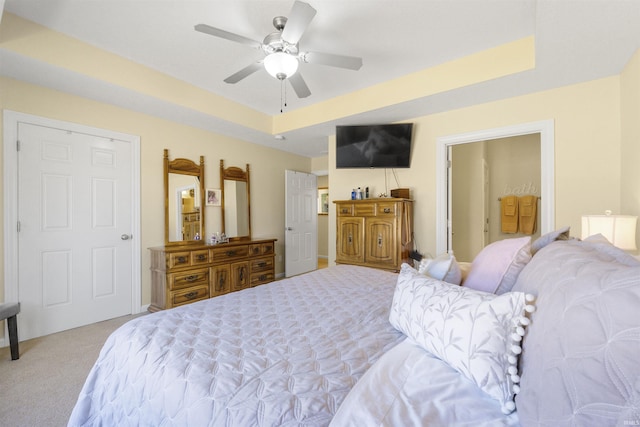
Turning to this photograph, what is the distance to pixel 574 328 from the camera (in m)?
0.54

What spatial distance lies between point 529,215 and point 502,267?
4.06 meters

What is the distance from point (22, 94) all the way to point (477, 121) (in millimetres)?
4546

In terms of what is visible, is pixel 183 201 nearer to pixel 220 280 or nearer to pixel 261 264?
pixel 220 280

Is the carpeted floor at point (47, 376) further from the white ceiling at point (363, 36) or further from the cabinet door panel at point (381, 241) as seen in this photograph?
the cabinet door panel at point (381, 241)

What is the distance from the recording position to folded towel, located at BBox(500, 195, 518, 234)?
14.2 ft

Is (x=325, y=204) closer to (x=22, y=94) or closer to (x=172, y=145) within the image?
(x=172, y=145)

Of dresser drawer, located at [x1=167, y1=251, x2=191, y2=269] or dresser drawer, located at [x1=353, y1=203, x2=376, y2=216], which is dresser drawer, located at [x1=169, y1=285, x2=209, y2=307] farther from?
dresser drawer, located at [x1=353, y1=203, x2=376, y2=216]

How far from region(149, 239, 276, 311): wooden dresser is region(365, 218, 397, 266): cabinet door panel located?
5.53ft

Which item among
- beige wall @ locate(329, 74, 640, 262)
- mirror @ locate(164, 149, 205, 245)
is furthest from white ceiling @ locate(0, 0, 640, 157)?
mirror @ locate(164, 149, 205, 245)

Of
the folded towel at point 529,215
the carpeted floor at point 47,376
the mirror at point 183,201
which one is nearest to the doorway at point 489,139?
the folded towel at point 529,215

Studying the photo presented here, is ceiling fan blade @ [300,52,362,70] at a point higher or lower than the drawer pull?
higher

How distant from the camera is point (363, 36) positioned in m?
2.25

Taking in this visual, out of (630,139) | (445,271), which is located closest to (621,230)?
(630,139)

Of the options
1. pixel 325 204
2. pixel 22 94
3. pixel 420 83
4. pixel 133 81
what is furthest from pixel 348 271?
pixel 325 204
